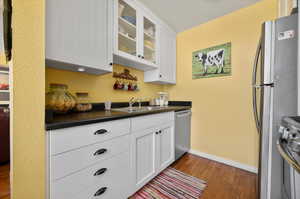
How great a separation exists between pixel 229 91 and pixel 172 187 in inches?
60.1

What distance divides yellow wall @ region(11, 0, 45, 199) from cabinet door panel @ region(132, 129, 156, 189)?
694mm

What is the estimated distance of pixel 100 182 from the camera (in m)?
0.93

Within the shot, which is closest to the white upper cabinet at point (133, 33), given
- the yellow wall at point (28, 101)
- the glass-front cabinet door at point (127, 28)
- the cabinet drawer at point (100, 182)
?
the glass-front cabinet door at point (127, 28)

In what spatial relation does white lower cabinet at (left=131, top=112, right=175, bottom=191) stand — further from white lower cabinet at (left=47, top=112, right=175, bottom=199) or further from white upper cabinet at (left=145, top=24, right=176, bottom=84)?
white upper cabinet at (left=145, top=24, right=176, bottom=84)

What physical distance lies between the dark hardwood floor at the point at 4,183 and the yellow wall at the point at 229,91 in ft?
8.01

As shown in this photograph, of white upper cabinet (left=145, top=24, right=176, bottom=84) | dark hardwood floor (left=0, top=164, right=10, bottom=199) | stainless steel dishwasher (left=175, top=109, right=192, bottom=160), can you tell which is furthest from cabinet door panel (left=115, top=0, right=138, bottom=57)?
dark hardwood floor (left=0, top=164, right=10, bottom=199)

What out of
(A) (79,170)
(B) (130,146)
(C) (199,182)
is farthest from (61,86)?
(C) (199,182)

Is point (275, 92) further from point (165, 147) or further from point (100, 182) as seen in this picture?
point (100, 182)

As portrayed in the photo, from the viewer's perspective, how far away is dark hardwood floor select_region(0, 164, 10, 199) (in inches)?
47.8

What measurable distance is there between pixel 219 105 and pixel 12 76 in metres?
2.22

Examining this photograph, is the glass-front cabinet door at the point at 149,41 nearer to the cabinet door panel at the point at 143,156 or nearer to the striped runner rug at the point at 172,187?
the cabinet door panel at the point at 143,156

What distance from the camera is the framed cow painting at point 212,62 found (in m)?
1.83

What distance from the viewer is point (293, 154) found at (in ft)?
1.63

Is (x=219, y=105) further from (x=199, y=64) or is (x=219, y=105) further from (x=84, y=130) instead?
(x=84, y=130)
